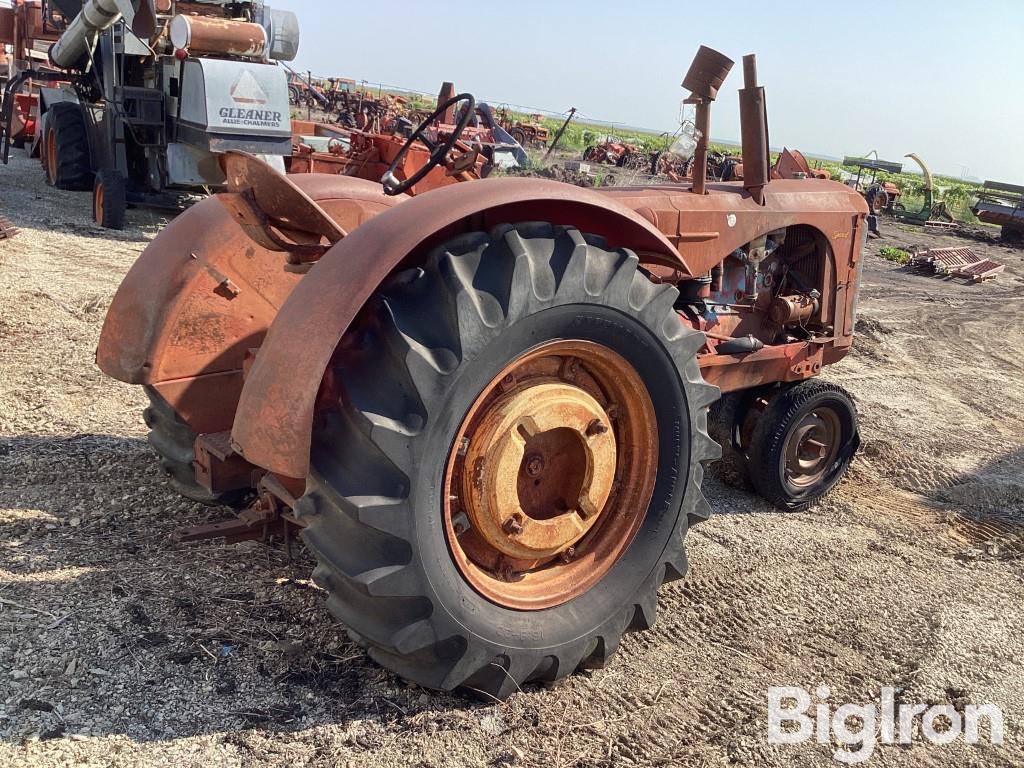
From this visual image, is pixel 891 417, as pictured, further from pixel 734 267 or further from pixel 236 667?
pixel 236 667

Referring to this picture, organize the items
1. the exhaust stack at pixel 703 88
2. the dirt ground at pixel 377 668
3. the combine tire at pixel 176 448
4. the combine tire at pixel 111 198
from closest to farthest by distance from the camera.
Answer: the dirt ground at pixel 377 668
the combine tire at pixel 176 448
the exhaust stack at pixel 703 88
the combine tire at pixel 111 198

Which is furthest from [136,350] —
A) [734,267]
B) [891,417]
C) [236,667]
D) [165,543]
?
[891,417]

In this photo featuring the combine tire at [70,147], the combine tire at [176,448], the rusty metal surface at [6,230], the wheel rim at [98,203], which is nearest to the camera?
the combine tire at [176,448]

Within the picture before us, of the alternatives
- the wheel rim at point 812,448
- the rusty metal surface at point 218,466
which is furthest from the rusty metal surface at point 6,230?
the wheel rim at point 812,448

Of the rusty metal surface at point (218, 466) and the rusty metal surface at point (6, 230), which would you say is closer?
the rusty metal surface at point (218, 466)

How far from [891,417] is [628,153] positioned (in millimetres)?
24748

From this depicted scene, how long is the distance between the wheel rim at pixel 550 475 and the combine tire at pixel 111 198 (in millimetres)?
8006

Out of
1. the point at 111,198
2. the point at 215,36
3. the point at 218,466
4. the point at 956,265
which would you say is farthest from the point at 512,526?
the point at 956,265

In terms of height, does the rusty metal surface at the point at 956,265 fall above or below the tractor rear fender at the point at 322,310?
above

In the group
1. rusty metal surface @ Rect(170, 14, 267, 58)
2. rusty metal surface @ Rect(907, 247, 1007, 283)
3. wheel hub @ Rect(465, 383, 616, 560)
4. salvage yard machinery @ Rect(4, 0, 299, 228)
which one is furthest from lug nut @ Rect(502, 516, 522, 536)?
rusty metal surface @ Rect(907, 247, 1007, 283)

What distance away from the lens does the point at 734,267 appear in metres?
4.03

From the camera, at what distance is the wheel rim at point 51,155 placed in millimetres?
10386

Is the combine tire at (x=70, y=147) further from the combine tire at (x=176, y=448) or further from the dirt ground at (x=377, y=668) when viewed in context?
the combine tire at (x=176, y=448)

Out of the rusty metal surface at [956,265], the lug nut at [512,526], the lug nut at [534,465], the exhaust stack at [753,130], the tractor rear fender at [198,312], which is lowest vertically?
the lug nut at [512,526]
